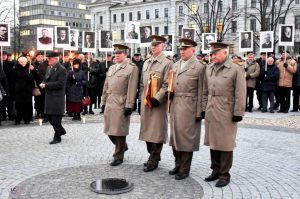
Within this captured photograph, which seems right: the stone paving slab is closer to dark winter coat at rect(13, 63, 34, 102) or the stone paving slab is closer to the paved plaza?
the paved plaza

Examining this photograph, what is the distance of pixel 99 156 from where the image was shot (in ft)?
28.1

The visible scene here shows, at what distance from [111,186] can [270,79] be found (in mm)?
10733

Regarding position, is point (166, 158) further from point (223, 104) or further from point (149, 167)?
point (223, 104)

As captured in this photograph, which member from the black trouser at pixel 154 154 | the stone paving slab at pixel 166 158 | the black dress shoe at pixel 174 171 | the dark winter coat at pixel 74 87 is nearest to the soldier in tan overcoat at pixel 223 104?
the stone paving slab at pixel 166 158

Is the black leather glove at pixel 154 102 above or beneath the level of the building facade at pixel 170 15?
beneath

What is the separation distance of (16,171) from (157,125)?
2467 millimetres

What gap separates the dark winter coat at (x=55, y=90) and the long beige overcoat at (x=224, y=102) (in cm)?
421

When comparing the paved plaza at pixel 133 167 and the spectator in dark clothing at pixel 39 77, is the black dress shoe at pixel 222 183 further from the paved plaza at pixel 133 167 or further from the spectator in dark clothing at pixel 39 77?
the spectator in dark clothing at pixel 39 77

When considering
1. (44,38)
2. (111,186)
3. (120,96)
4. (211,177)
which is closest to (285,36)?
(44,38)

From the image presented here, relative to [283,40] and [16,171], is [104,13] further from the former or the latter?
[16,171]

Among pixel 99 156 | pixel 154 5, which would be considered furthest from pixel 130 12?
pixel 99 156

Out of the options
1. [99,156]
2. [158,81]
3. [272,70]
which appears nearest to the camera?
[158,81]

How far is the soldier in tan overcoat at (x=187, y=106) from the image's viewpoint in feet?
22.3

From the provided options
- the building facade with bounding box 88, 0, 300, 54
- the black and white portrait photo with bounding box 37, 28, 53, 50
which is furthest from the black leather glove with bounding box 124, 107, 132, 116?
the building facade with bounding box 88, 0, 300, 54
